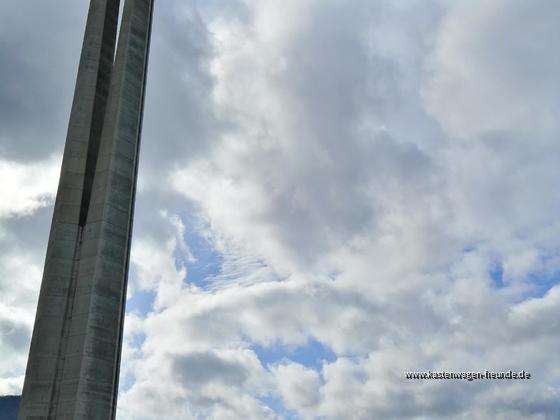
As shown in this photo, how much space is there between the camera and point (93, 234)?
2677 cm

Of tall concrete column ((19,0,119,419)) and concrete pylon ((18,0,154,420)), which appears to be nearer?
concrete pylon ((18,0,154,420))

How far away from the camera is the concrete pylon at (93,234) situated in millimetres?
24453

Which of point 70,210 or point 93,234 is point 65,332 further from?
point 70,210

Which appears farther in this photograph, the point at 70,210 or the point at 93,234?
the point at 70,210

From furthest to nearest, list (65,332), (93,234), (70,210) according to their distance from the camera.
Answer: (70,210), (93,234), (65,332)

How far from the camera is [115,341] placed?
25656 millimetres

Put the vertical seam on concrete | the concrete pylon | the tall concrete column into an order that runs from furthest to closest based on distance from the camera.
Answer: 1. the tall concrete column
2. the concrete pylon
3. the vertical seam on concrete

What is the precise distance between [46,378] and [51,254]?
20.2ft

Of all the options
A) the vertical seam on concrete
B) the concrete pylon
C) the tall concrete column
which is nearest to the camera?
the vertical seam on concrete

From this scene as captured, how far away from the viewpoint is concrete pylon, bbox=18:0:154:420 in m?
24.5

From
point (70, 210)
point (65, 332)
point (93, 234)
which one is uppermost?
point (70, 210)

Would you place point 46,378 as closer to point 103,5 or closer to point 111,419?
point 111,419

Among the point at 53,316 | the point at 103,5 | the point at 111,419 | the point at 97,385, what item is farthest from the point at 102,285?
the point at 103,5

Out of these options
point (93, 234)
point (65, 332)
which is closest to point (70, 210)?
point (93, 234)
